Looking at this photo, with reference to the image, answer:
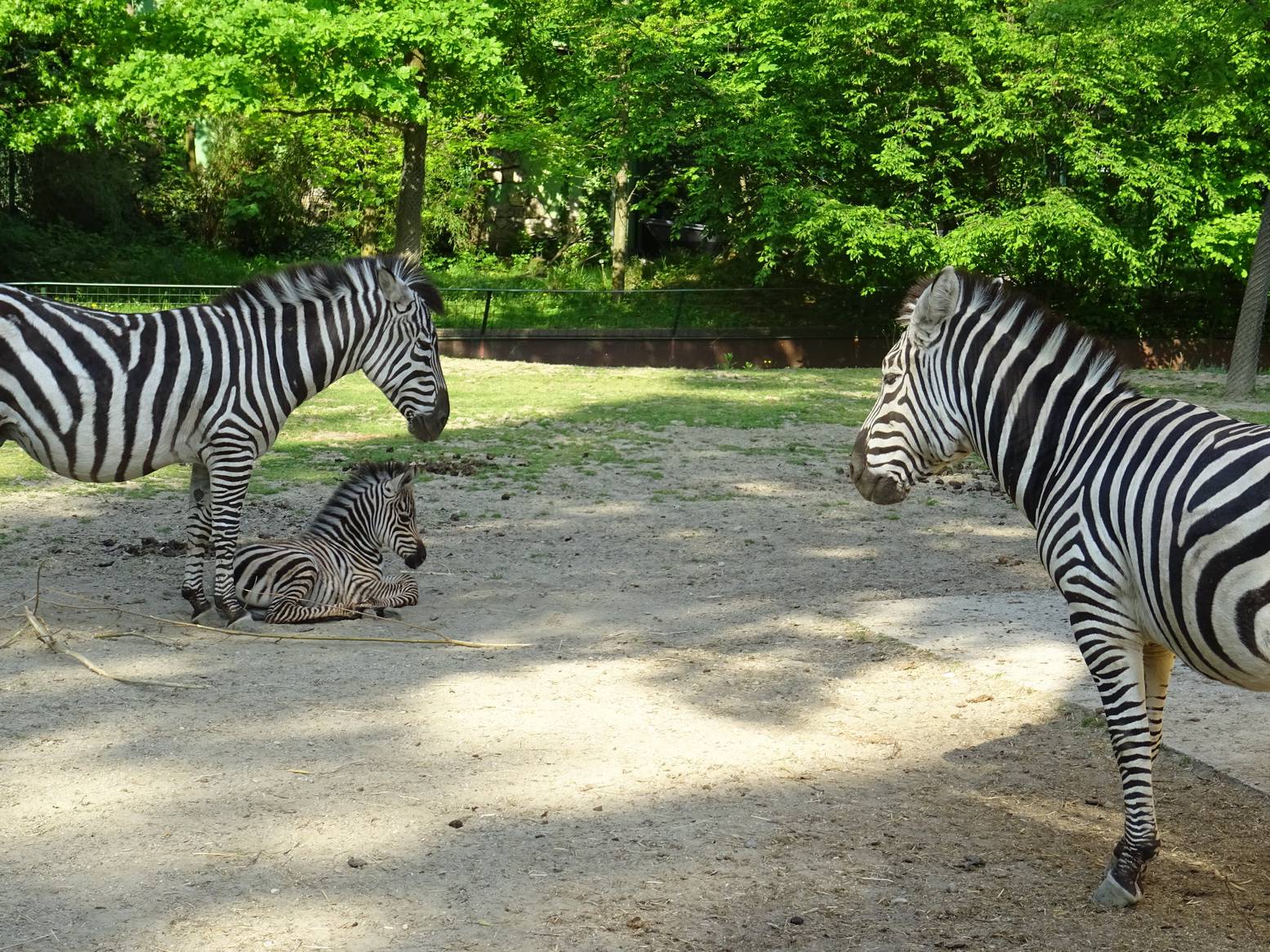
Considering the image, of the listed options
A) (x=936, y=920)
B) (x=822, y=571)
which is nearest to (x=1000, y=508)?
(x=822, y=571)

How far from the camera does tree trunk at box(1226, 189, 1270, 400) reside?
65.3 feet

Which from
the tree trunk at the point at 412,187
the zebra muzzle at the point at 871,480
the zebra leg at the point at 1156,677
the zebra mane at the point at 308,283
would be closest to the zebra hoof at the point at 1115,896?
the zebra leg at the point at 1156,677

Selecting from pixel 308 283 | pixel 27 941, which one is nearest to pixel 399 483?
pixel 308 283

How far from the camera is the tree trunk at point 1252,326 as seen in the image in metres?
19.9

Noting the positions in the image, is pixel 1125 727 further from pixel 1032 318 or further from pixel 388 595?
pixel 388 595

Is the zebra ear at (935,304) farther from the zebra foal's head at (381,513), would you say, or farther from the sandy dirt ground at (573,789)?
the zebra foal's head at (381,513)

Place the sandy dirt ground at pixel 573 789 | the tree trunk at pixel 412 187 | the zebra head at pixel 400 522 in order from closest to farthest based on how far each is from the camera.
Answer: the sandy dirt ground at pixel 573 789, the zebra head at pixel 400 522, the tree trunk at pixel 412 187

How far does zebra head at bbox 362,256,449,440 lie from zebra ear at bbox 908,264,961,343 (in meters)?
3.98

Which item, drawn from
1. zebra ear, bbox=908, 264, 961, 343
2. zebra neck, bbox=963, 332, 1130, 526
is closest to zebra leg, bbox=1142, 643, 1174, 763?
zebra neck, bbox=963, 332, 1130, 526

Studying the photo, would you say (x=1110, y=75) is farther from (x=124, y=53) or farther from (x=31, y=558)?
(x=31, y=558)

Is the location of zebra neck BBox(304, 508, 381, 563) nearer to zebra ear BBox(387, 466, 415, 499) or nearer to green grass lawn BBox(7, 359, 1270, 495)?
zebra ear BBox(387, 466, 415, 499)

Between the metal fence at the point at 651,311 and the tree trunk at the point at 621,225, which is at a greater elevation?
the tree trunk at the point at 621,225

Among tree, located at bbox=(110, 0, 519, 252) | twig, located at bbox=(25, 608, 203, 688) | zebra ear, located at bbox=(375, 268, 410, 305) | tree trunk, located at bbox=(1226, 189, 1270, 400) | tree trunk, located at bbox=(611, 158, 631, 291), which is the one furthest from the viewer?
tree trunk, located at bbox=(611, 158, 631, 291)

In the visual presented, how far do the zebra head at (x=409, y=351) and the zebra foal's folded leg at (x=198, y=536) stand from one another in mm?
1318
